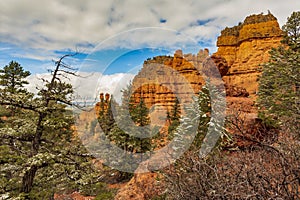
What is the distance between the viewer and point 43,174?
8445 mm

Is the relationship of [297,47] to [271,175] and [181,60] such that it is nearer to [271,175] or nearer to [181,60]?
[271,175]

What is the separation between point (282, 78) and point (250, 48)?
27.5 meters

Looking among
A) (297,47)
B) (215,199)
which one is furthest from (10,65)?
(297,47)

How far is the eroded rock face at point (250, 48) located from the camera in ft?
125

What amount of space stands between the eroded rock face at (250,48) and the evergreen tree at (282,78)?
713 inches

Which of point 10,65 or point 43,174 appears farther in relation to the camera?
point 10,65

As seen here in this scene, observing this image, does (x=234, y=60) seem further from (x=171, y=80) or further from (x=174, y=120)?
(x=174, y=120)

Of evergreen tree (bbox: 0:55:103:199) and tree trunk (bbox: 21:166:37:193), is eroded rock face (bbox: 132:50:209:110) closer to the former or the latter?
evergreen tree (bbox: 0:55:103:199)

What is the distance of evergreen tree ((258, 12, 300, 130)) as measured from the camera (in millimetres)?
13570

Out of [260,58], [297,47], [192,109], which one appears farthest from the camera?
[260,58]

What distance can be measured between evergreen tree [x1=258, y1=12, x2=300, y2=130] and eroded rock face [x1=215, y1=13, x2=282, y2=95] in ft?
59.4

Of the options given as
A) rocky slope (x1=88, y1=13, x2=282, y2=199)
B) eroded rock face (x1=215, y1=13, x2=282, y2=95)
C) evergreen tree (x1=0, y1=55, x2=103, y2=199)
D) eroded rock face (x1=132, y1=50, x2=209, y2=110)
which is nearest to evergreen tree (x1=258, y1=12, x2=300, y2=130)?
evergreen tree (x1=0, y1=55, x2=103, y2=199)

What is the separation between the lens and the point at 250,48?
40000 millimetres

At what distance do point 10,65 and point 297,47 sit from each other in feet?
79.2
